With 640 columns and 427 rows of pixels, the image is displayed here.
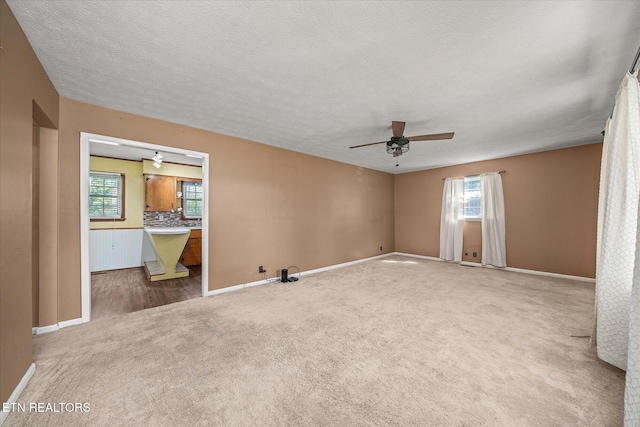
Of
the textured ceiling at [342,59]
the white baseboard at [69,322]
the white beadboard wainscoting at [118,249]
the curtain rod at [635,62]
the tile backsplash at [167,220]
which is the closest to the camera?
the textured ceiling at [342,59]

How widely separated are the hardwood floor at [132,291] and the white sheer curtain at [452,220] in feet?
18.3

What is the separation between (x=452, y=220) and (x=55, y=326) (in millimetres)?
7045

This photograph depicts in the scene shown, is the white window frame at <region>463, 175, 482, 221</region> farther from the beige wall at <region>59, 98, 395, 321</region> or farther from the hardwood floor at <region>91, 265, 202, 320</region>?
the hardwood floor at <region>91, 265, 202, 320</region>

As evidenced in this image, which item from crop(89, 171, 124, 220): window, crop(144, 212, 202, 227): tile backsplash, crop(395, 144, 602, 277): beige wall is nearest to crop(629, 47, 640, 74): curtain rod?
crop(395, 144, 602, 277): beige wall

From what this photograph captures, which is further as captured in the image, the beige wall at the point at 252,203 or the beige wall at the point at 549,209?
the beige wall at the point at 549,209

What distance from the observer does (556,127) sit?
3.38 m

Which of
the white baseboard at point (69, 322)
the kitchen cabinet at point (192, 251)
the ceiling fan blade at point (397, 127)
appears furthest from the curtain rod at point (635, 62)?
the kitchen cabinet at point (192, 251)

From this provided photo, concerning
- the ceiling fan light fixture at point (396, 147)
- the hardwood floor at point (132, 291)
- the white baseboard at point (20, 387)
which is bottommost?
the hardwood floor at point (132, 291)

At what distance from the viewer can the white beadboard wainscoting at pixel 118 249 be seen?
4957 mm

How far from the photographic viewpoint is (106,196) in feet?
17.1

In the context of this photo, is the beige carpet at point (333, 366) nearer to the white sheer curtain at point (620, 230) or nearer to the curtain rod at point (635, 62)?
the white sheer curtain at point (620, 230)

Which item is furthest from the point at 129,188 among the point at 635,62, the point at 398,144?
the point at 635,62

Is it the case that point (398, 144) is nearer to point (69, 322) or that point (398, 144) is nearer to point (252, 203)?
point (252, 203)

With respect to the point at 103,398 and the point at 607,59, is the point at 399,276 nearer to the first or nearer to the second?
the point at 607,59
